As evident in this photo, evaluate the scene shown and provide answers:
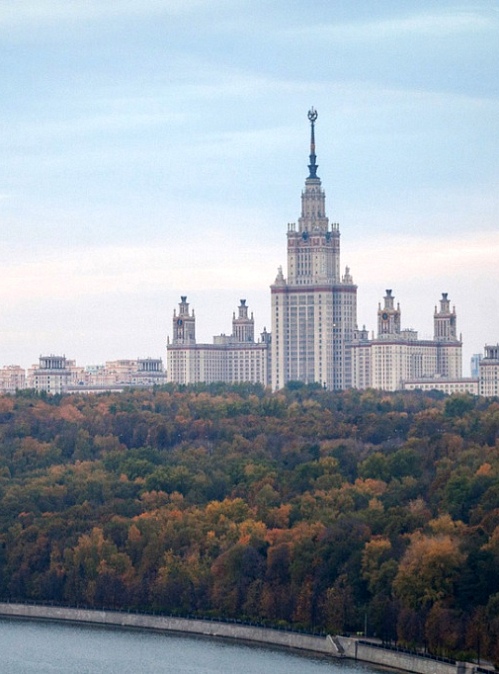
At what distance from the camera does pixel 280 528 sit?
128750mm

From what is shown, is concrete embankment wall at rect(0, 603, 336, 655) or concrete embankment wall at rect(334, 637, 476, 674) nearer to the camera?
concrete embankment wall at rect(334, 637, 476, 674)

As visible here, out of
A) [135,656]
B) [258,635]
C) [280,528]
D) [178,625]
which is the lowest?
[135,656]

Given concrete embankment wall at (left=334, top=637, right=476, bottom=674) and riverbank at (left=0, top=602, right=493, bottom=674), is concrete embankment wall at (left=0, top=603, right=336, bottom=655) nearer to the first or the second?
riverbank at (left=0, top=602, right=493, bottom=674)

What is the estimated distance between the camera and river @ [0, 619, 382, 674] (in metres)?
104

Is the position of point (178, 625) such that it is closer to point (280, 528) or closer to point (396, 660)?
→ point (280, 528)

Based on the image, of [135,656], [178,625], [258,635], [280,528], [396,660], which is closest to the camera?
[396,660]

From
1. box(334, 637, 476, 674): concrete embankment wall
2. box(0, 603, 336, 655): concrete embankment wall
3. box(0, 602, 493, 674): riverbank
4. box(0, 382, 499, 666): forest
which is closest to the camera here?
box(334, 637, 476, 674): concrete embankment wall

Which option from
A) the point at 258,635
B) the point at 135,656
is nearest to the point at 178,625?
the point at 258,635

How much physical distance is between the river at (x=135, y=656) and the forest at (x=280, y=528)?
134 inches

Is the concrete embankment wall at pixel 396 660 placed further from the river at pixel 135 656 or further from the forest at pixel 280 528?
the forest at pixel 280 528

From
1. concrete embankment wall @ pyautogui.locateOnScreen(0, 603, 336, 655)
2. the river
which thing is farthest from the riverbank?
the river

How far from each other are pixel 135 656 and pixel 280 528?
22139mm

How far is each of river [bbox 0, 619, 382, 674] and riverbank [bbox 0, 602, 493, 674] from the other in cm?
99

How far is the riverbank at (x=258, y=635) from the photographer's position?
101625 millimetres
